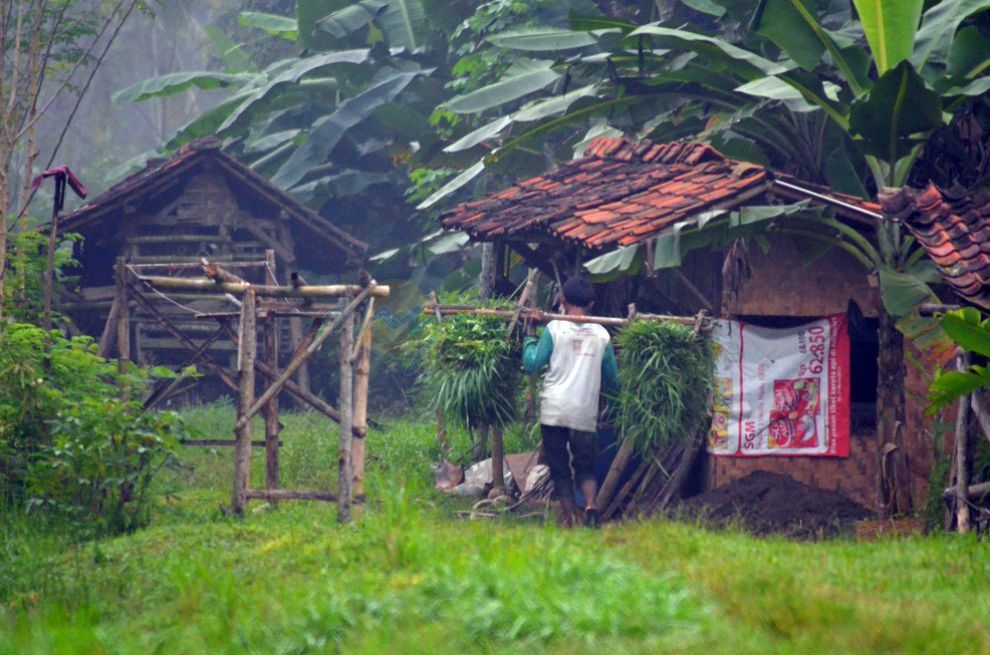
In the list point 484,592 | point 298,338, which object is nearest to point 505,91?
point 298,338

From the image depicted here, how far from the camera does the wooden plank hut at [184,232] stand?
664 inches

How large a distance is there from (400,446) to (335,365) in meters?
6.36

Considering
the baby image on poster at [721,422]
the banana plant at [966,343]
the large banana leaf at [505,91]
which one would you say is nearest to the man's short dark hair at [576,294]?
the baby image on poster at [721,422]

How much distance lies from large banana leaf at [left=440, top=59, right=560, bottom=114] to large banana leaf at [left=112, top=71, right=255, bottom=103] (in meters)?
7.95

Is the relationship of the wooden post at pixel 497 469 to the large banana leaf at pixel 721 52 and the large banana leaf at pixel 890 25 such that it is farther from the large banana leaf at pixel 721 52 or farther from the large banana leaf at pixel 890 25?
the large banana leaf at pixel 890 25

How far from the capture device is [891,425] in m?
8.92

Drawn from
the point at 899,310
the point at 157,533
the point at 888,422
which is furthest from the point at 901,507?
the point at 157,533

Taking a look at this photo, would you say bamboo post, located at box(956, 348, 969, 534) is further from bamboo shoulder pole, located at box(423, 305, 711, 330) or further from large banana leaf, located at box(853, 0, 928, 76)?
large banana leaf, located at box(853, 0, 928, 76)

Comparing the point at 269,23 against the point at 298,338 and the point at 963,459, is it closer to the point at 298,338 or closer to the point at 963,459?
the point at 298,338

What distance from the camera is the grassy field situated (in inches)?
193

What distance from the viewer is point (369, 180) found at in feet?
64.8

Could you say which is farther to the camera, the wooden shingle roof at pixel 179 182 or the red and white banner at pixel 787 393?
the wooden shingle roof at pixel 179 182

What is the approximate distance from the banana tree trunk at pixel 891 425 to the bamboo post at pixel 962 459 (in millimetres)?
1028

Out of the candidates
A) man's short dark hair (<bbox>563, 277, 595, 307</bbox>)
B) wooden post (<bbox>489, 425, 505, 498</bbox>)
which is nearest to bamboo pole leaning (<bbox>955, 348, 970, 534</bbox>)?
man's short dark hair (<bbox>563, 277, 595, 307</bbox>)
